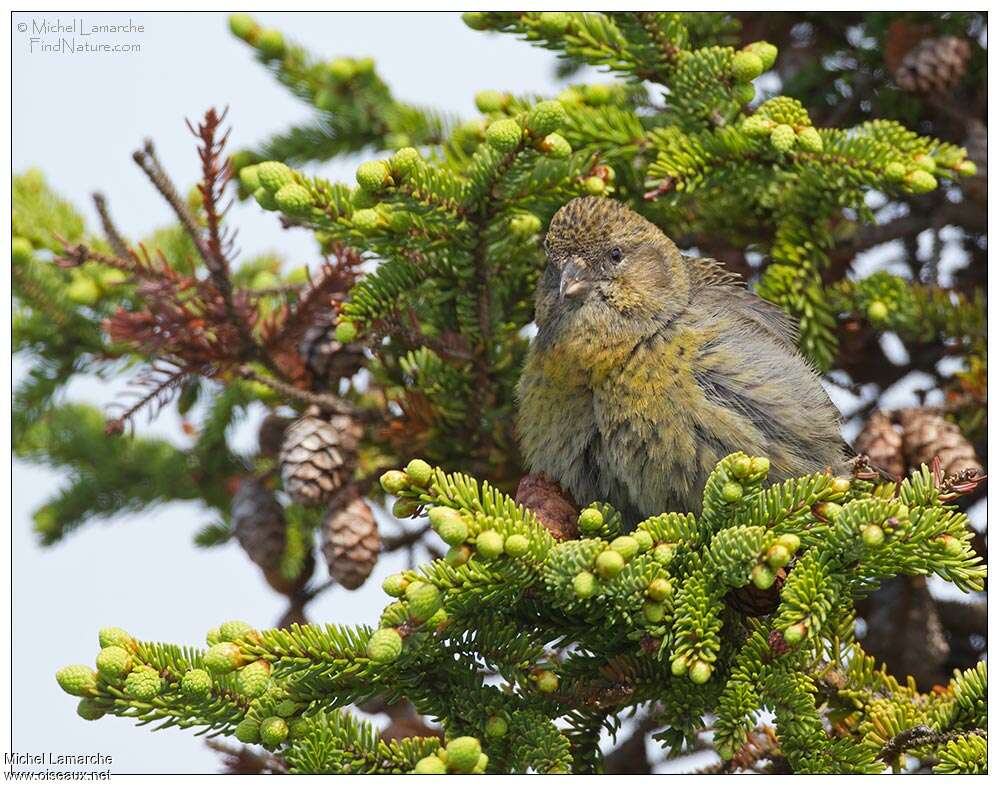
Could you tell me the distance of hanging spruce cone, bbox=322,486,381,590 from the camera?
3.42m

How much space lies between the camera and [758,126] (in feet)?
10.0

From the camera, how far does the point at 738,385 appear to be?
124 inches

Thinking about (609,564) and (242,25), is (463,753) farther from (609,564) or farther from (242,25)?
(242,25)

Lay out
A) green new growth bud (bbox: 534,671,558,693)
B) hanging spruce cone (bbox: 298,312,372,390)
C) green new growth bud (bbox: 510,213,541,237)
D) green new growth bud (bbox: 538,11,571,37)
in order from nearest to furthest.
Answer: green new growth bud (bbox: 534,671,558,693) < green new growth bud (bbox: 538,11,571,37) < green new growth bud (bbox: 510,213,541,237) < hanging spruce cone (bbox: 298,312,372,390)

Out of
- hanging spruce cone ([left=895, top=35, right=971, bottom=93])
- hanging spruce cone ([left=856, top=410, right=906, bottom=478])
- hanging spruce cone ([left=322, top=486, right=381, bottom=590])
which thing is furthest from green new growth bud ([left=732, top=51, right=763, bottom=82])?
hanging spruce cone ([left=322, top=486, right=381, bottom=590])

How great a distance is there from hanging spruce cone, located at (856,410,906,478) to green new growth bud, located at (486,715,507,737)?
150 centimetres

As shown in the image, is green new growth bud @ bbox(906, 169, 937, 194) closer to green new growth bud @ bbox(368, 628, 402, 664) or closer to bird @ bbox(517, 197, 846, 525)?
bird @ bbox(517, 197, 846, 525)

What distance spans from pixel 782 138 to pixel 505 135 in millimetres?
736

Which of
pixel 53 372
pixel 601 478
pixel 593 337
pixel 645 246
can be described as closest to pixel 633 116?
pixel 645 246

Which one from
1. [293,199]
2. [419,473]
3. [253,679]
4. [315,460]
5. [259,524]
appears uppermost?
[293,199]

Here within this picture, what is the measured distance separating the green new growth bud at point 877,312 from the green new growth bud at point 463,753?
6.33ft

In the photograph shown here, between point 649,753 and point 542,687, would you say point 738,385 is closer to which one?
point 542,687

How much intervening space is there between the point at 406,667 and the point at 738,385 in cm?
120

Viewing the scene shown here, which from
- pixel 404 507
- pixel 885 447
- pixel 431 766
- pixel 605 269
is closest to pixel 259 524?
pixel 605 269
